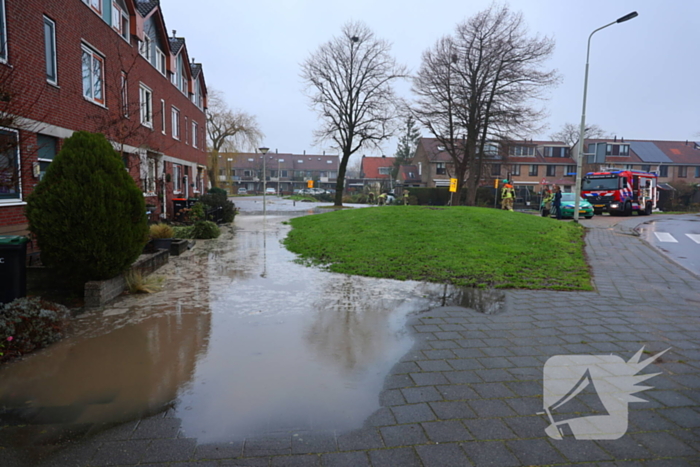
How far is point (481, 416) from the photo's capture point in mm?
3492

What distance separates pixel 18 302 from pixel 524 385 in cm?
534

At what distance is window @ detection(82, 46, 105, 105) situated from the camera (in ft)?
42.6

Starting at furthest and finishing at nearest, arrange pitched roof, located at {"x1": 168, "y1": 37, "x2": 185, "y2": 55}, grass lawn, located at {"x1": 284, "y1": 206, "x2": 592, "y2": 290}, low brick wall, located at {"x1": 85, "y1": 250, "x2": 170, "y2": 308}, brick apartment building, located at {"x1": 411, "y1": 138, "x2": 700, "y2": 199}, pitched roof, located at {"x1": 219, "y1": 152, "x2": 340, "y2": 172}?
pitched roof, located at {"x1": 219, "y1": 152, "x2": 340, "y2": 172}, brick apartment building, located at {"x1": 411, "y1": 138, "x2": 700, "y2": 199}, pitched roof, located at {"x1": 168, "y1": 37, "x2": 185, "y2": 55}, grass lawn, located at {"x1": 284, "y1": 206, "x2": 592, "y2": 290}, low brick wall, located at {"x1": 85, "y1": 250, "x2": 170, "y2": 308}

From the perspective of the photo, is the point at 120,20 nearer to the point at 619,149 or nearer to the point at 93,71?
the point at 93,71

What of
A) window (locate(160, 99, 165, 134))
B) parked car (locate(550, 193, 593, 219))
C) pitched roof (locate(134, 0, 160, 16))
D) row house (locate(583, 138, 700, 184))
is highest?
pitched roof (locate(134, 0, 160, 16))

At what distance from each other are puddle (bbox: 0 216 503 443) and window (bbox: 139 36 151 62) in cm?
1397

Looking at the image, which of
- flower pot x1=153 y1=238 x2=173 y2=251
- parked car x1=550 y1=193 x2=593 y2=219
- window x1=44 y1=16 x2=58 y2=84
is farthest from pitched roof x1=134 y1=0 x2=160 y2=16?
parked car x1=550 y1=193 x2=593 y2=219

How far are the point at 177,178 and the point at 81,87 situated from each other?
11963 millimetres

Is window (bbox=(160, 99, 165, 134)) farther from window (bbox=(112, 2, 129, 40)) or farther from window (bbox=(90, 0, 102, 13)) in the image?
window (bbox=(90, 0, 102, 13))

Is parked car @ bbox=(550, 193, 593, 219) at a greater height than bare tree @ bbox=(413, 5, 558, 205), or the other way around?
bare tree @ bbox=(413, 5, 558, 205)

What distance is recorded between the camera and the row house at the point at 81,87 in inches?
315

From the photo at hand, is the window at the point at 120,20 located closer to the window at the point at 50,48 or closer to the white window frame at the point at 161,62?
the window at the point at 50,48

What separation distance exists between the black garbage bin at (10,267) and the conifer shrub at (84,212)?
2.54ft

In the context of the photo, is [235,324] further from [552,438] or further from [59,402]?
[552,438]
